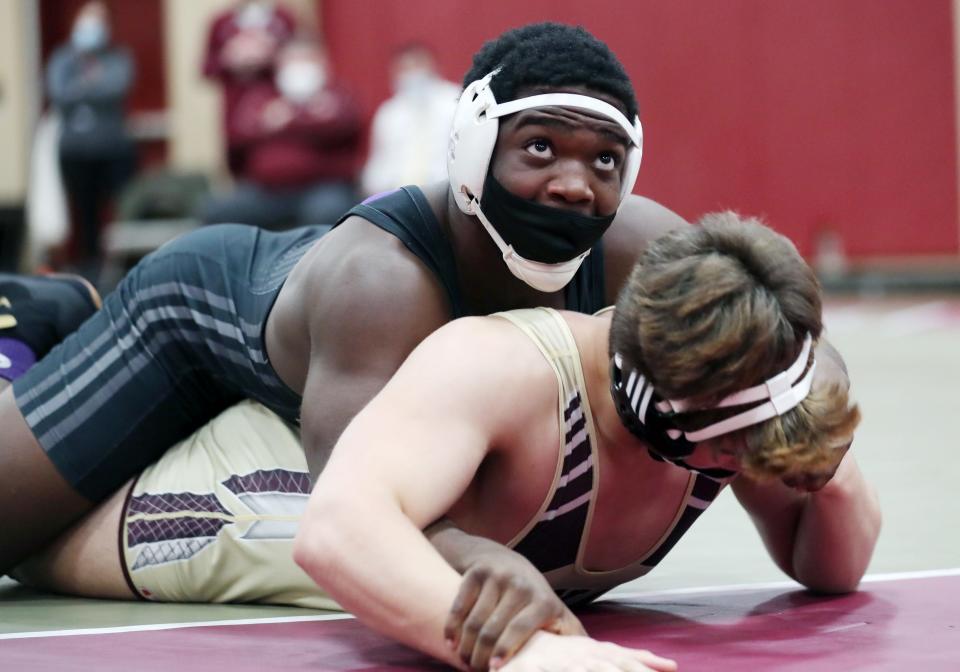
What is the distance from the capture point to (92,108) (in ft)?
42.6

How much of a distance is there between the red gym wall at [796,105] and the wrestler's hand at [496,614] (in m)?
11.6

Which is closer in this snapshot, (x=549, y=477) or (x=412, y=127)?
(x=549, y=477)

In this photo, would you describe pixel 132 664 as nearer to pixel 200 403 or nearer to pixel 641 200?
pixel 200 403

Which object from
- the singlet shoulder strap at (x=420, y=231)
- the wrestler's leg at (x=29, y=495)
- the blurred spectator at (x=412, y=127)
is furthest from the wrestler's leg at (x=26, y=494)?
the blurred spectator at (x=412, y=127)

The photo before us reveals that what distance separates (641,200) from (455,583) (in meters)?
1.37

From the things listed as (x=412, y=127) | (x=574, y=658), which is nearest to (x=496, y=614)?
(x=574, y=658)

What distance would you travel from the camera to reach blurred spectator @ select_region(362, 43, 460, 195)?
1177 cm

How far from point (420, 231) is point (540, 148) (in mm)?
317

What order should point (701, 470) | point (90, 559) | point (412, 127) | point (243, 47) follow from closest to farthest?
1. point (701, 470)
2. point (90, 559)
3. point (412, 127)
4. point (243, 47)

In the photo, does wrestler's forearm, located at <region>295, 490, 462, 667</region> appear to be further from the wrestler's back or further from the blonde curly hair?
the blonde curly hair

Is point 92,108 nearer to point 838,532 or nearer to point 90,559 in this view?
point 90,559

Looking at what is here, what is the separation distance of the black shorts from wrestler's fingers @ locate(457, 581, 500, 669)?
1.27 metres

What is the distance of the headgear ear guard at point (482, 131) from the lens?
9.92 feet

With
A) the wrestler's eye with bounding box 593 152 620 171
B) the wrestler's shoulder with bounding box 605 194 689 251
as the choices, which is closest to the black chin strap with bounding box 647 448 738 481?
the wrestler's eye with bounding box 593 152 620 171
